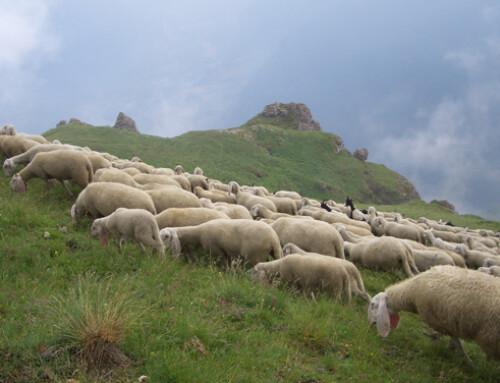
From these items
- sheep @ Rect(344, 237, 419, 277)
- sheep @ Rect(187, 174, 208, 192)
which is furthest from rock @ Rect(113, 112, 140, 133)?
sheep @ Rect(344, 237, 419, 277)

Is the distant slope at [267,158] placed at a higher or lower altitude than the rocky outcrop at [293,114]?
lower

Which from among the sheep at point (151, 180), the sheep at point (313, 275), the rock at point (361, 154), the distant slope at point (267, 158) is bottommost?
the sheep at point (313, 275)

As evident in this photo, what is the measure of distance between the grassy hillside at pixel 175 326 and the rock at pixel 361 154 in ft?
298

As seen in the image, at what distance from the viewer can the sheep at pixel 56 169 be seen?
10.1 m

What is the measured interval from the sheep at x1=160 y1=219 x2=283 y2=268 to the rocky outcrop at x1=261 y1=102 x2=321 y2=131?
97.9 meters

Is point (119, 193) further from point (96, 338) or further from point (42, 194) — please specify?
point (96, 338)

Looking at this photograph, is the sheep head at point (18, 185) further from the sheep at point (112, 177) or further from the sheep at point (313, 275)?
the sheep at point (313, 275)

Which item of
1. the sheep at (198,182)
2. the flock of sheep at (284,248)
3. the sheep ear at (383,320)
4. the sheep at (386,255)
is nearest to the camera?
the flock of sheep at (284,248)

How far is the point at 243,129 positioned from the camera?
277ft

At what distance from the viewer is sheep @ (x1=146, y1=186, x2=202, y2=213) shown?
10.6m

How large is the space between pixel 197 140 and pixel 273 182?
18651 millimetres

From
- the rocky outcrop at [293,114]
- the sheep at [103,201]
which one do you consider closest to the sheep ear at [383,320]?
the sheep at [103,201]

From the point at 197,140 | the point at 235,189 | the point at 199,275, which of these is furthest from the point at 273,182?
the point at 199,275

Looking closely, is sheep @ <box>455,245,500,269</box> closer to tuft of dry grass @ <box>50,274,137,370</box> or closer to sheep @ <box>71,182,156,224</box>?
sheep @ <box>71,182,156,224</box>
